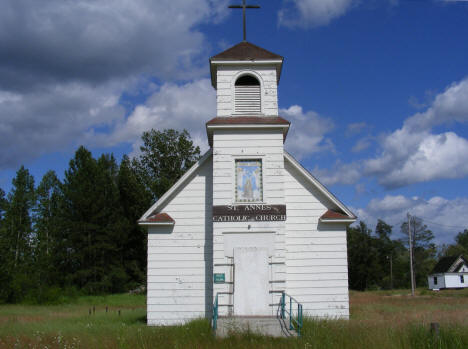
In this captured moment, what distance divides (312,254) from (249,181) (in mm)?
3520

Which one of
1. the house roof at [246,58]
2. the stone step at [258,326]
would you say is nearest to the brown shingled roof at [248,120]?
the house roof at [246,58]

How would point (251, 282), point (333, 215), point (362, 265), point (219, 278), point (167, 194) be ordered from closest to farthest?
point (251, 282) → point (219, 278) → point (333, 215) → point (167, 194) → point (362, 265)

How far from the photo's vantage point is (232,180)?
15.3 metres

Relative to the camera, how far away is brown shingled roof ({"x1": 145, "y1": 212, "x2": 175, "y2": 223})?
52.0 feet

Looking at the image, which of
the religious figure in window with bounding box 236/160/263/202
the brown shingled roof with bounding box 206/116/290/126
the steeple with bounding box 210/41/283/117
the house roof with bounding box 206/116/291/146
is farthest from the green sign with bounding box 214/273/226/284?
the steeple with bounding box 210/41/283/117

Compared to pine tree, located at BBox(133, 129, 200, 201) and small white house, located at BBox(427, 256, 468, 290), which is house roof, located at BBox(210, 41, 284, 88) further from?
small white house, located at BBox(427, 256, 468, 290)

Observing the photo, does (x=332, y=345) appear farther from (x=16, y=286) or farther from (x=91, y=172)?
(x=91, y=172)

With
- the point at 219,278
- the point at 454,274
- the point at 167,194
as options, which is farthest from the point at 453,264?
the point at 167,194

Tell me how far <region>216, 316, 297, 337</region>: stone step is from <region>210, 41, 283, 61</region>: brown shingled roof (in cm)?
932

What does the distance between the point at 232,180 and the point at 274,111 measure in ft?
10.2

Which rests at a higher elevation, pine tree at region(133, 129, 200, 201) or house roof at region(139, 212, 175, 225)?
pine tree at region(133, 129, 200, 201)

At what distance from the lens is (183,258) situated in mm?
15875

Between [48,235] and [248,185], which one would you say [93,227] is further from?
[248,185]

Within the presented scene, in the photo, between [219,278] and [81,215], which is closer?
[219,278]
